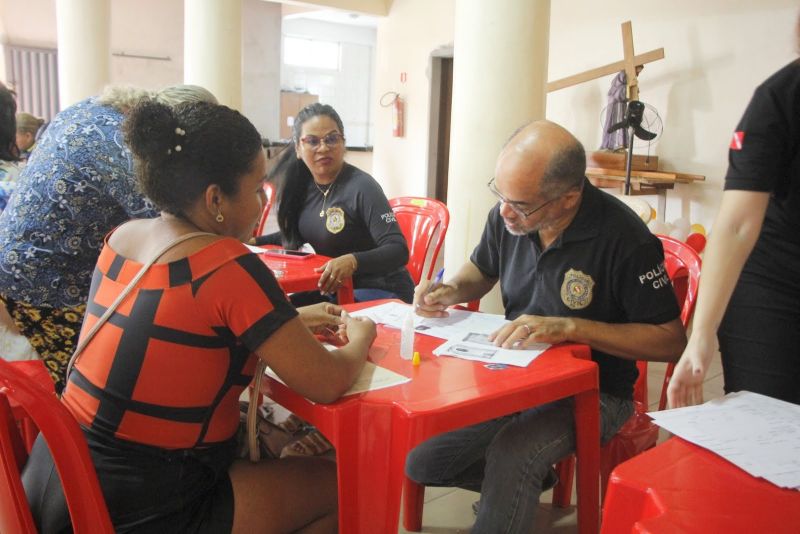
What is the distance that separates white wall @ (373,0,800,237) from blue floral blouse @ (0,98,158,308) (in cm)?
441

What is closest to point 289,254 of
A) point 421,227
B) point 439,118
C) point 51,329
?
point 421,227

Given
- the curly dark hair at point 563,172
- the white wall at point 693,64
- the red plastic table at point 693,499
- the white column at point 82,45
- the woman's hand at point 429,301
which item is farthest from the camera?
the white column at point 82,45

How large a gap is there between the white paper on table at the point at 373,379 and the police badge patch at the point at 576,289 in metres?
0.61

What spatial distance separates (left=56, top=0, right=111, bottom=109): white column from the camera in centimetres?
694

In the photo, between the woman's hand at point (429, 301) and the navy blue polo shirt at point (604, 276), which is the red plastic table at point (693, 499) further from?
the woman's hand at point (429, 301)

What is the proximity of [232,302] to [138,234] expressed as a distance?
0.30 meters

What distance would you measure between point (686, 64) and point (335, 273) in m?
4.28

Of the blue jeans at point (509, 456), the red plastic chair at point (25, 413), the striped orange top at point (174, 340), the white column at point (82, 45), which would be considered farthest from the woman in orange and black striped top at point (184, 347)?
the white column at point (82, 45)

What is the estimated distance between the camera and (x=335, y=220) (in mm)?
3086

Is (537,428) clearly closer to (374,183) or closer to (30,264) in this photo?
(30,264)

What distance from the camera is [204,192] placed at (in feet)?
4.46

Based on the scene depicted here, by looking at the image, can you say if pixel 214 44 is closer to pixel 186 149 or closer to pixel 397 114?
pixel 397 114

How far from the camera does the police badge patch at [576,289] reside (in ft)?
6.12

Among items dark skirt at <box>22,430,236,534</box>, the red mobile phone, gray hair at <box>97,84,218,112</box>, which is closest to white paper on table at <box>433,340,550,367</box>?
dark skirt at <box>22,430,236,534</box>
